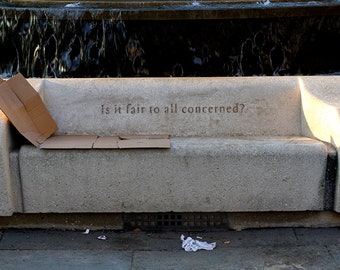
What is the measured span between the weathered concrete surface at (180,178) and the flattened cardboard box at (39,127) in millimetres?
64

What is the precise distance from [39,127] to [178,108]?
1.03 m

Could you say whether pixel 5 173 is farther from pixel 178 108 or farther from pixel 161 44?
pixel 161 44

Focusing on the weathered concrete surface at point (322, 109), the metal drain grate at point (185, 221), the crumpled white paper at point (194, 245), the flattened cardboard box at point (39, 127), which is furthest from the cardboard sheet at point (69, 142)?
the weathered concrete surface at point (322, 109)

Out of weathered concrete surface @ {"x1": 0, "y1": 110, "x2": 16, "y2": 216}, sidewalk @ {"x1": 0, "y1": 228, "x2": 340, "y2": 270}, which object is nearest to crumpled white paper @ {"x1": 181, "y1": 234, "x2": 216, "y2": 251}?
sidewalk @ {"x1": 0, "y1": 228, "x2": 340, "y2": 270}

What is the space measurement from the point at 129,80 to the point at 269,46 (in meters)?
2.35

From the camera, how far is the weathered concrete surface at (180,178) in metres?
4.14

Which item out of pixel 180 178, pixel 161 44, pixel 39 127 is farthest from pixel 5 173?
pixel 161 44

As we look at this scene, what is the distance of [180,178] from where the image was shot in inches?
164

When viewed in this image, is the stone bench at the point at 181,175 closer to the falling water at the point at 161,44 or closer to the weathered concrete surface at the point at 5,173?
the weathered concrete surface at the point at 5,173

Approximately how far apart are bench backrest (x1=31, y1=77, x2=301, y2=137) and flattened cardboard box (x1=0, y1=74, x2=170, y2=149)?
0.15 meters

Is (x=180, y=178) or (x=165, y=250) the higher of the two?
(x=180, y=178)

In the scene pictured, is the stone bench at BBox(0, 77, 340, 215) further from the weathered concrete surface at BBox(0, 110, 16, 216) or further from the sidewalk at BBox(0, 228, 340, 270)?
the sidewalk at BBox(0, 228, 340, 270)

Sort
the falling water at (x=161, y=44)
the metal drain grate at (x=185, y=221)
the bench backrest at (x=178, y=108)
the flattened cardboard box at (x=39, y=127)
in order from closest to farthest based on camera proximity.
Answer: the flattened cardboard box at (x=39, y=127) → the metal drain grate at (x=185, y=221) → the bench backrest at (x=178, y=108) → the falling water at (x=161, y=44)

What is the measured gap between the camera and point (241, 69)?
6.59 metres
